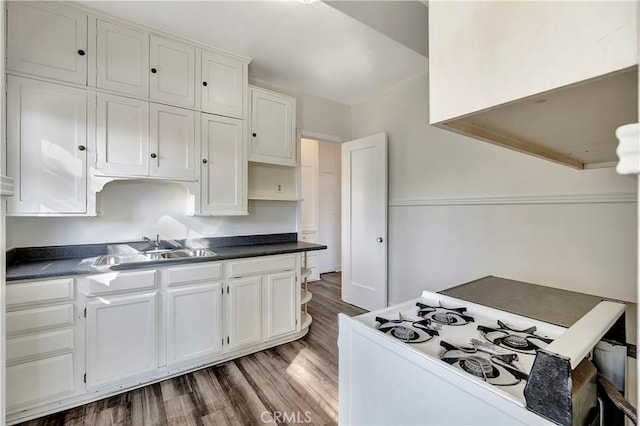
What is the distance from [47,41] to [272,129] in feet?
5.45

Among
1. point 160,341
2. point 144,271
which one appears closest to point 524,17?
point 144,271

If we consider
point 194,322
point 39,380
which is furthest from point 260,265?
point 39,380

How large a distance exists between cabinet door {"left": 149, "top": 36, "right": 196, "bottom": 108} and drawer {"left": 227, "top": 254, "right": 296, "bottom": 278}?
1.41 m

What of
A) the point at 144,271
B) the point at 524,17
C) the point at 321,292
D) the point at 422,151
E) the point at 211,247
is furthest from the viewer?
the point at 321,292

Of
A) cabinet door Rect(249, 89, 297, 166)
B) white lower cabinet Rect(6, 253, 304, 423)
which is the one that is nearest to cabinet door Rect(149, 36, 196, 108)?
cabinet door Rect(249, 89, 297, 166)

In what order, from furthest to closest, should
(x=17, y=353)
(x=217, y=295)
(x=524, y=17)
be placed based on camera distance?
1. (x=217, y=295)
2. (x=17, y=353)
3. (x=524, y=17)

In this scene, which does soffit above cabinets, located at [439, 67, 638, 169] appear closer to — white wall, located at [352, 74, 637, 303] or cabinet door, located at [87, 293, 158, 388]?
white wall, located at [352, 74, 637, 303]

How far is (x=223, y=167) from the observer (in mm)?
2500

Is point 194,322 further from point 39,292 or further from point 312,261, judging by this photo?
point 312,261

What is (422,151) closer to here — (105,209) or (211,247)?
(211,247)

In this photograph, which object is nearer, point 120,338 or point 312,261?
point 120,338

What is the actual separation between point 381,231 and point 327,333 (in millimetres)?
1271

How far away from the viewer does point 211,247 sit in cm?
268

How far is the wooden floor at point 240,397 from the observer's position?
1.67 meters
